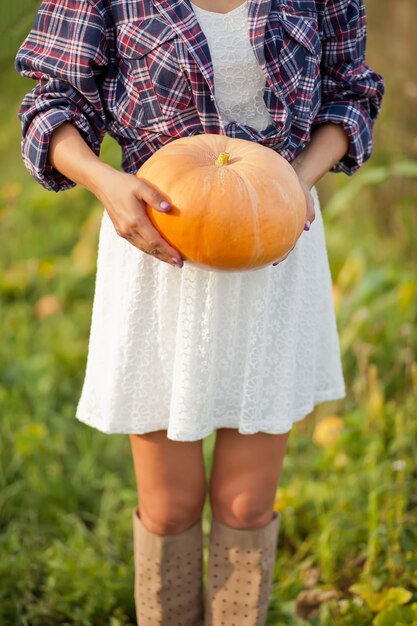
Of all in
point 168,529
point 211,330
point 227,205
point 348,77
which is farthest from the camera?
point 168,529

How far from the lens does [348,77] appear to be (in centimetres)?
180

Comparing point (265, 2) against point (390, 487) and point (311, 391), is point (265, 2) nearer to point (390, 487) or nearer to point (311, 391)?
point (311, 391)

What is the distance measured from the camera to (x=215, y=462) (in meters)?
1.92

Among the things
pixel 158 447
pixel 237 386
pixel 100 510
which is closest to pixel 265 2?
pixel 237 386

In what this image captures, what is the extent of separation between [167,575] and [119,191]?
0.96m

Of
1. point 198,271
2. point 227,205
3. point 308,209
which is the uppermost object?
point 227,205

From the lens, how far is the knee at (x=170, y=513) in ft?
6.20

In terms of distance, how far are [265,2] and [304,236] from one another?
475 millimetres

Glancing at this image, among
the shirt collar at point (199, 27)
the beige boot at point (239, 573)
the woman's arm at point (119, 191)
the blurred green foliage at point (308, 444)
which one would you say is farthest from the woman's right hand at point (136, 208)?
the blurred green foliage at point (308, 444)

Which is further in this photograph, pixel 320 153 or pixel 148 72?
pixel 320 153

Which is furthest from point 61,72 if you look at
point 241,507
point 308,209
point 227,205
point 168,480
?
point 241,507

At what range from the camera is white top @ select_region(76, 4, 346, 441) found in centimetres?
166

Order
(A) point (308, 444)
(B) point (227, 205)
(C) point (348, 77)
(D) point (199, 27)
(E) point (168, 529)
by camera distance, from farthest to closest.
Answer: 1. (A) point (308, 444)
2. (E) point (168, 529)
3. (C) point (348, 77)
4. (D) point (199, 27)
5. (B) point (227, 205)

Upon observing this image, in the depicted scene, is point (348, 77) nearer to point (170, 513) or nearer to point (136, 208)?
point (136, 208)
